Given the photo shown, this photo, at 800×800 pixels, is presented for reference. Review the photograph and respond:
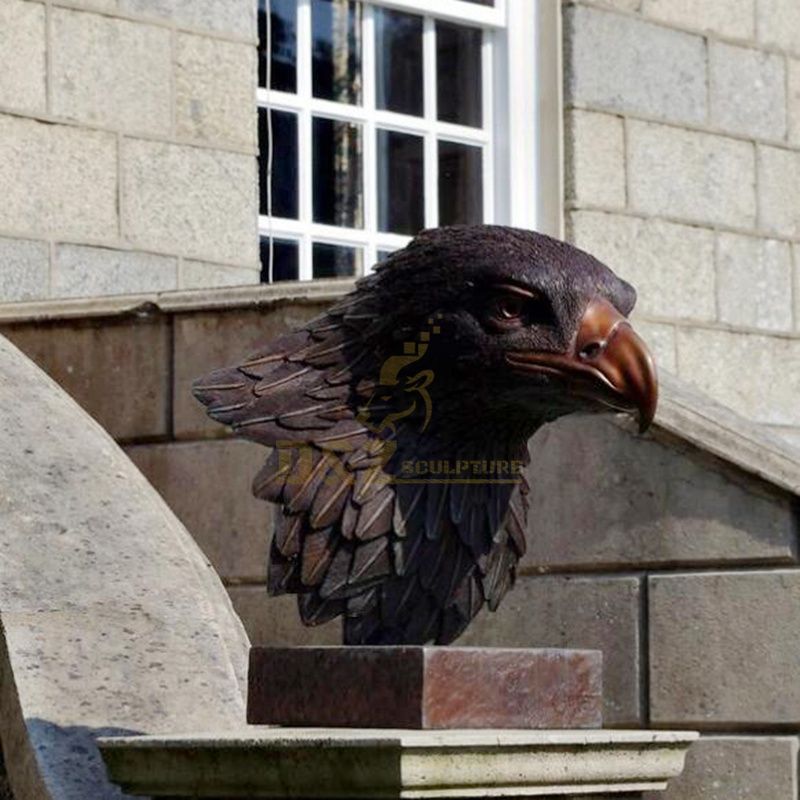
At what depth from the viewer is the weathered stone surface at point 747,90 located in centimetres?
1020

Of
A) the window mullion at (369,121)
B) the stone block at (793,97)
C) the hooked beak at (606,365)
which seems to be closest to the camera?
the hooked beak at (606,365)

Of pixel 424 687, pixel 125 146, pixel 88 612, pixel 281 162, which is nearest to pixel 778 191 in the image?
pixel 281 162

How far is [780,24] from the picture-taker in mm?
10492

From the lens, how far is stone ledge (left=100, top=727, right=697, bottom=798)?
4.00m

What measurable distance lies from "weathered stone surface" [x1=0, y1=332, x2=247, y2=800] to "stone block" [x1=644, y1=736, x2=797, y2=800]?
4.38 feet

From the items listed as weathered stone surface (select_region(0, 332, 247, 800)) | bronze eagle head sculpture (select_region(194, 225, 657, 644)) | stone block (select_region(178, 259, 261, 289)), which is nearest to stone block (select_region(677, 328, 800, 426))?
stone block (select_region(178, 259, 261, 289))

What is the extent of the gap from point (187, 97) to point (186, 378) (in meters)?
1.93

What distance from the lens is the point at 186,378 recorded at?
21.6ft

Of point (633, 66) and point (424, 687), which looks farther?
point (633, 66)

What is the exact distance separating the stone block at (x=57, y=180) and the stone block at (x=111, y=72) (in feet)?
0.32

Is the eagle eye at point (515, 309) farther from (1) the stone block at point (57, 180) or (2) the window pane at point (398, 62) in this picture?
(2) the window pane at point (398, 62)

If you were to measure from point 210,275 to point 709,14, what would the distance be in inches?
125

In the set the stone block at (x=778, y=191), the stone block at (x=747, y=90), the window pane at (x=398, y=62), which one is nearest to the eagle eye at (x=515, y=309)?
the window pane at (x=398, y=62)

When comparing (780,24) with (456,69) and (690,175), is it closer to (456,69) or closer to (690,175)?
(690,175)
